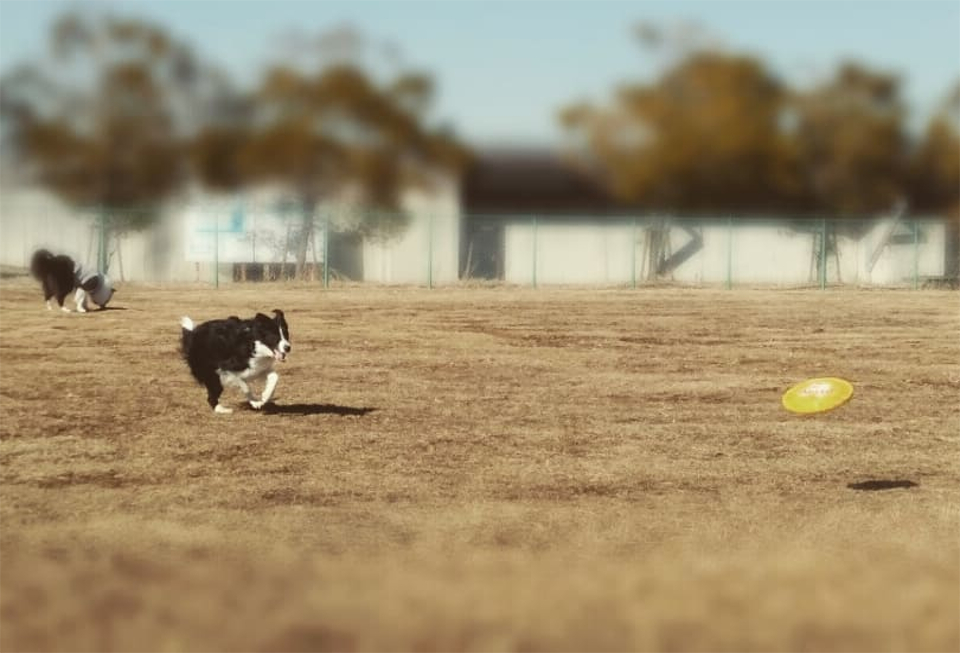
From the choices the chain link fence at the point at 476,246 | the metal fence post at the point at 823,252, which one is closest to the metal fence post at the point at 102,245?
the chain link fence at the point at 476,246

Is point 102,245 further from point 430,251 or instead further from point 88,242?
point 430,251

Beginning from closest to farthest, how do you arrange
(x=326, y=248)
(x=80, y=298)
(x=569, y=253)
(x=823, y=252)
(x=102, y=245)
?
(x=80, y=298) < (x=102, y=245) < (x=326, y=248) < (x=823, y=252) < (x=569, y=253)

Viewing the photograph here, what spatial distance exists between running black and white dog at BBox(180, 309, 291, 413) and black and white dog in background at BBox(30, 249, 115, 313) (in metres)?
10.7

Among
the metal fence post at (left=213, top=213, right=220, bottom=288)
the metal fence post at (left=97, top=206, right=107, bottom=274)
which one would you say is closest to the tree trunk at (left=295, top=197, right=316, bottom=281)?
the metal fence post at (left=213, top=213, right=220, bottom=288)

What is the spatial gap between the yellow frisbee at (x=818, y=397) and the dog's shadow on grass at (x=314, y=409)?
4148mm

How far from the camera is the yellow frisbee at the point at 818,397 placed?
463 inches

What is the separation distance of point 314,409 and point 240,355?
927 mm

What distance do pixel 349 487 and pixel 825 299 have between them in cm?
2221

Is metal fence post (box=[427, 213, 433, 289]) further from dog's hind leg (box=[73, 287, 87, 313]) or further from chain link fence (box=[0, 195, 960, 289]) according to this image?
dog's hind leg (box=[73, 287, 87, 313])

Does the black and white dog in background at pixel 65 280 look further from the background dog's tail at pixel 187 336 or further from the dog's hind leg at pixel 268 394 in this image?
the dog's hind leg at pixel 268 394

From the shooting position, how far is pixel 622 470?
39.0 feet

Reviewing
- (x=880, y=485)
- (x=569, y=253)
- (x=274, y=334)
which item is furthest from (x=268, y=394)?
(x=569, y=253)

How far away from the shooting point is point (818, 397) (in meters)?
12.0

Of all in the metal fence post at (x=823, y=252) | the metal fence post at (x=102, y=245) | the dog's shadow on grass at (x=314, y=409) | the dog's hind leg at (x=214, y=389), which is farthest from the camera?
the metal fence post at (x=823, y=252)
